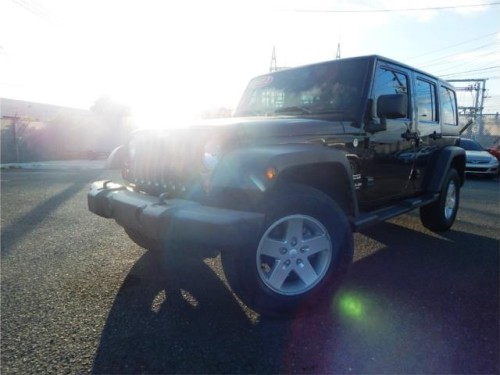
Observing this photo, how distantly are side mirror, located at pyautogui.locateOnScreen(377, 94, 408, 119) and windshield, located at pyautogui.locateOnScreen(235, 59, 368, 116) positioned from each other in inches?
7.6

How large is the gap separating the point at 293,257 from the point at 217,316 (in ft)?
2.24

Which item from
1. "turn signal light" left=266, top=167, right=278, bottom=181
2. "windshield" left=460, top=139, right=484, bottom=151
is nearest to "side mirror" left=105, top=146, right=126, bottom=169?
"turn signal light" left=266, top=167, right=278, bottom=181

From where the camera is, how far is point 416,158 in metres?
4.21

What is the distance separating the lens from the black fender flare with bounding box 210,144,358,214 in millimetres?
2256

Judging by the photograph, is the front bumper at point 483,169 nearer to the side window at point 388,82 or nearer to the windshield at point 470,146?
the windshield at point 470,146

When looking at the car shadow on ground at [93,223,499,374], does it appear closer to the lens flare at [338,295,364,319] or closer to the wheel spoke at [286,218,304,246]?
the lens flare at [338,295,364,319]

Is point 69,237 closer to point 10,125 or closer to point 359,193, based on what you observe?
point 359,193

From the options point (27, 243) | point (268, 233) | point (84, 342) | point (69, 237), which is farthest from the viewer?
point (69, 237)

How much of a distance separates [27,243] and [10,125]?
14.3m

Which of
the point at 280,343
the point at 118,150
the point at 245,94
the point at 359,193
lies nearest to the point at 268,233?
the point at 280,343

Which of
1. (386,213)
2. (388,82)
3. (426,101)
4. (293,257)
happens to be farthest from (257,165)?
(426,101)

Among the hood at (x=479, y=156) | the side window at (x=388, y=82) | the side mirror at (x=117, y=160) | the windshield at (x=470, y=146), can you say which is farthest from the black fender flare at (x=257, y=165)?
the windshield at (x=470, y=146)

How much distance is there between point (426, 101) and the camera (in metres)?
4.46

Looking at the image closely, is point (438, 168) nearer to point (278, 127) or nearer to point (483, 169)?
point (278, 127)
